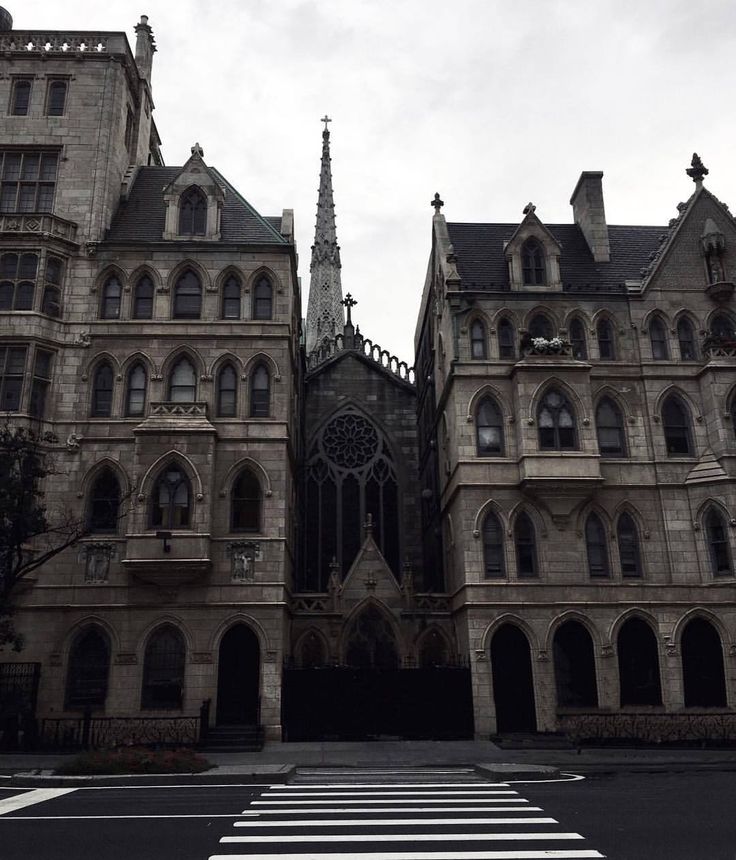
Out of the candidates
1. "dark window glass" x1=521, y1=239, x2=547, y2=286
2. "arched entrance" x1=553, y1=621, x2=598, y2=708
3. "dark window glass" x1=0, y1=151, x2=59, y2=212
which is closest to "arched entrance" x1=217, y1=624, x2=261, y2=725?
"arched entrance" x1=553, y1=621, x2=598, y2=708

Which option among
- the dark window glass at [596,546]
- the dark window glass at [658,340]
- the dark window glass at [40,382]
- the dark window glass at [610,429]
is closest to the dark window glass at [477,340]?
the dark window glass at [610,429]

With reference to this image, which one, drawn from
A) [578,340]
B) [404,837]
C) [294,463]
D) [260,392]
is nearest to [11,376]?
[260,392]

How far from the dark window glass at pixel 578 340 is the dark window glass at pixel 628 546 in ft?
20.1

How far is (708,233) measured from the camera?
3041 centimetres

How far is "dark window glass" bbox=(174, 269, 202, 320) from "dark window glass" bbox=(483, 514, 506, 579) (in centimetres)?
1280

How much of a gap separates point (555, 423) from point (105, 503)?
15754 mm

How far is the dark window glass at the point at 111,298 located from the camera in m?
28.8

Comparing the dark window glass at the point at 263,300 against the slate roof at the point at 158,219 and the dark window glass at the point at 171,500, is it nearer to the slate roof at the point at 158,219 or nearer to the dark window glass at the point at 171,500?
the slate roof at the point at 158,219

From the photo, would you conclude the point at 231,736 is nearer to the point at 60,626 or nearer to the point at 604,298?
the point at 60,626

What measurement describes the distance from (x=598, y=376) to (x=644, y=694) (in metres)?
11.1

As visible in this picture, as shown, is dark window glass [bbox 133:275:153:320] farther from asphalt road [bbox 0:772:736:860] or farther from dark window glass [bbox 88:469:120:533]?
asphalt road [bbox 0:772:736:860]

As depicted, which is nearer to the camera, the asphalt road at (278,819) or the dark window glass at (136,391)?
the asphalt road at (278,819)

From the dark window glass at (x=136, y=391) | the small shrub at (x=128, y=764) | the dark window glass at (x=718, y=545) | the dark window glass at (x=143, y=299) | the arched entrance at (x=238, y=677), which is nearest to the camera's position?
the small shrub at (x=128, y=764)

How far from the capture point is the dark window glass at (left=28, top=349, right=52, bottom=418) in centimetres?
2706
